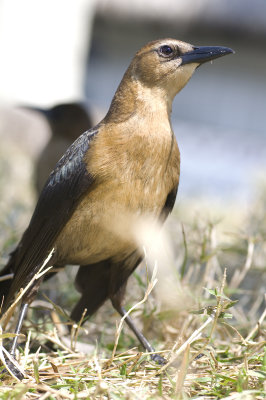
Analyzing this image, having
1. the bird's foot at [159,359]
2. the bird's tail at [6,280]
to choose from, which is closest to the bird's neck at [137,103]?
the bird's tail at [6,280]

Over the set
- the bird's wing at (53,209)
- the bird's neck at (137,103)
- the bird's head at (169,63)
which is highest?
the bird's head at (169,63)

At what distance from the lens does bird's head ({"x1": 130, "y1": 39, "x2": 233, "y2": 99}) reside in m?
2.65

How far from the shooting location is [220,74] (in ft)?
27.7

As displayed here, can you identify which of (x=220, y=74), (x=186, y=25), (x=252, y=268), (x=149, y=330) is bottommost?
(x=149, y=330)

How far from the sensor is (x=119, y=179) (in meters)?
2.46

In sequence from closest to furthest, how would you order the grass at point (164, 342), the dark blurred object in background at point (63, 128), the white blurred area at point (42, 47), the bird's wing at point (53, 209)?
1. the grass at point (164, 342)
2. the bird's wing at point (53, 209)
3. the dark blurred object in background at point (63, 128)
4. the white blurred area at point (42, 47)

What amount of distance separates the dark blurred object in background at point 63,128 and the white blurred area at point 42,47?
2950mm

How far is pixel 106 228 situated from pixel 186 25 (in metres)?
5.83

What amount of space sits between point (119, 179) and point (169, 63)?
57 cm

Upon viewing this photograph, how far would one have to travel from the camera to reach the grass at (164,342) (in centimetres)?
200

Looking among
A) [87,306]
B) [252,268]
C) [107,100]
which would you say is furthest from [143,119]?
[107,100]

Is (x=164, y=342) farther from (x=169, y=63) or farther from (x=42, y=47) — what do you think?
(x=42, y=47)

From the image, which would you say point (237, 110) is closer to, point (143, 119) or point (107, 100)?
point (107, 100)

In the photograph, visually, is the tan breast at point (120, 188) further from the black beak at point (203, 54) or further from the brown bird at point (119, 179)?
the black beak at point (203, 54)
